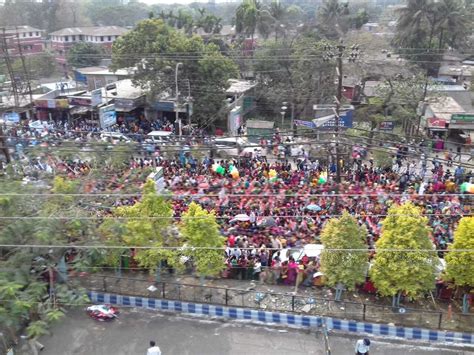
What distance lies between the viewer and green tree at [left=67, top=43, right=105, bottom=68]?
4767 cm

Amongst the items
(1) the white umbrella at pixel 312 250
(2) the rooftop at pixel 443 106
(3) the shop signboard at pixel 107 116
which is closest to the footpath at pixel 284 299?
(1) the white umbrella at pixel 312 250

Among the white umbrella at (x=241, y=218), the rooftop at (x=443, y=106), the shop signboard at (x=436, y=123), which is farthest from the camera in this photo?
the rooftop at (x=443, y=106)

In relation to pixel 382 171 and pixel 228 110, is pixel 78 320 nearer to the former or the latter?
pixel 382 171

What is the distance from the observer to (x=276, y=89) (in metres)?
31.9

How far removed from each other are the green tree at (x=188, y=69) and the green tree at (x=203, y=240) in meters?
16.8

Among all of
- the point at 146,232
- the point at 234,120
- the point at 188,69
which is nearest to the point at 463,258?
the point at 146,232

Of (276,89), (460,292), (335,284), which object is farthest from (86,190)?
(276,89)

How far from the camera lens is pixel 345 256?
1152cm

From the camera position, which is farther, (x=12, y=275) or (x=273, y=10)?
(x=273, y=10)

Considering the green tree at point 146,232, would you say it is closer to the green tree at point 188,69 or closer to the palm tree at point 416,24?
the green tree at point 188,69

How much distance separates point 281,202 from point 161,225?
492 cm

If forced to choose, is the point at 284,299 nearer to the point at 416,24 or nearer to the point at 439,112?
the point at 439,112

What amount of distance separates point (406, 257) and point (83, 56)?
43.7 meters

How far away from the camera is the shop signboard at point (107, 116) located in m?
28.8
